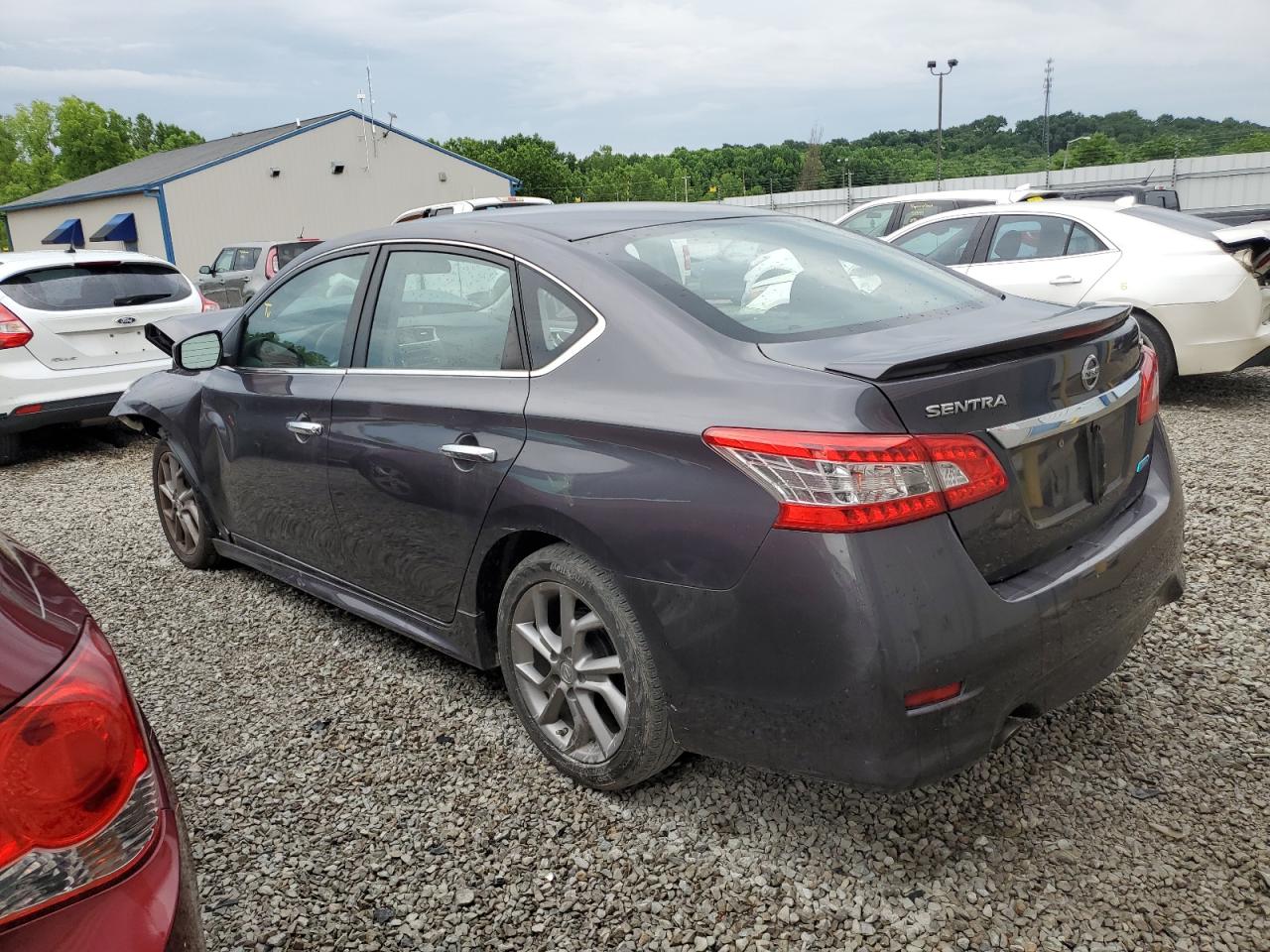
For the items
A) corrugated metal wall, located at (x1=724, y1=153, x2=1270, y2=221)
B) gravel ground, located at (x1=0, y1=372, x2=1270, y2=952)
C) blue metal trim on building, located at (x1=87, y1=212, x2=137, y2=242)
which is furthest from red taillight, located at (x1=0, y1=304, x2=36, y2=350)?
blue metal trim on building, located at (x1=87, y1=212, x2=137, y2=242)

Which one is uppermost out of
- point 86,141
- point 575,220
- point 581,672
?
point 86,141

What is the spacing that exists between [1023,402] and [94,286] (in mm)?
7836

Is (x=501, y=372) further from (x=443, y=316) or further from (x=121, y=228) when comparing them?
(x=121, y=228)

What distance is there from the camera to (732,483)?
2.19 m

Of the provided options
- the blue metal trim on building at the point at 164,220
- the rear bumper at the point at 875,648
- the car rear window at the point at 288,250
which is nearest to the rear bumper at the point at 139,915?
the rear bumper at the point at 875,648

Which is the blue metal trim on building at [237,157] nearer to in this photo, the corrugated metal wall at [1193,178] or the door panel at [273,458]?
the corrugated metal wall at [1193,178]

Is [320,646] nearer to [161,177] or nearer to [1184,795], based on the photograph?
[1184,795]

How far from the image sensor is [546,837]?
2.65 meters

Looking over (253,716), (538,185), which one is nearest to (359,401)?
(253,716)

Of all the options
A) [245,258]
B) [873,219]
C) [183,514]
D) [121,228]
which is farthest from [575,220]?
[121,228]

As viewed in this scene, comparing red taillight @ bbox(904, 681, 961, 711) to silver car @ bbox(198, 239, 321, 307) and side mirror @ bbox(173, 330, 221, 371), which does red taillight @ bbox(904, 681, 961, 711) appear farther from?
silver car @ bbox(198, 239, 321, 307)

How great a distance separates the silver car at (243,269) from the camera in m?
16.9

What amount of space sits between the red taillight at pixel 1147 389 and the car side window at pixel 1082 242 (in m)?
4.90

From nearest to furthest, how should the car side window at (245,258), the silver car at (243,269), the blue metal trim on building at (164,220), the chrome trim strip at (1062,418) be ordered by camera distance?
1. the chrome trim strip at (1062,418)
2. the silver car at (243,269)
3. the car side window at (245,258)
4. the blue metal trim on building at (164,220)
